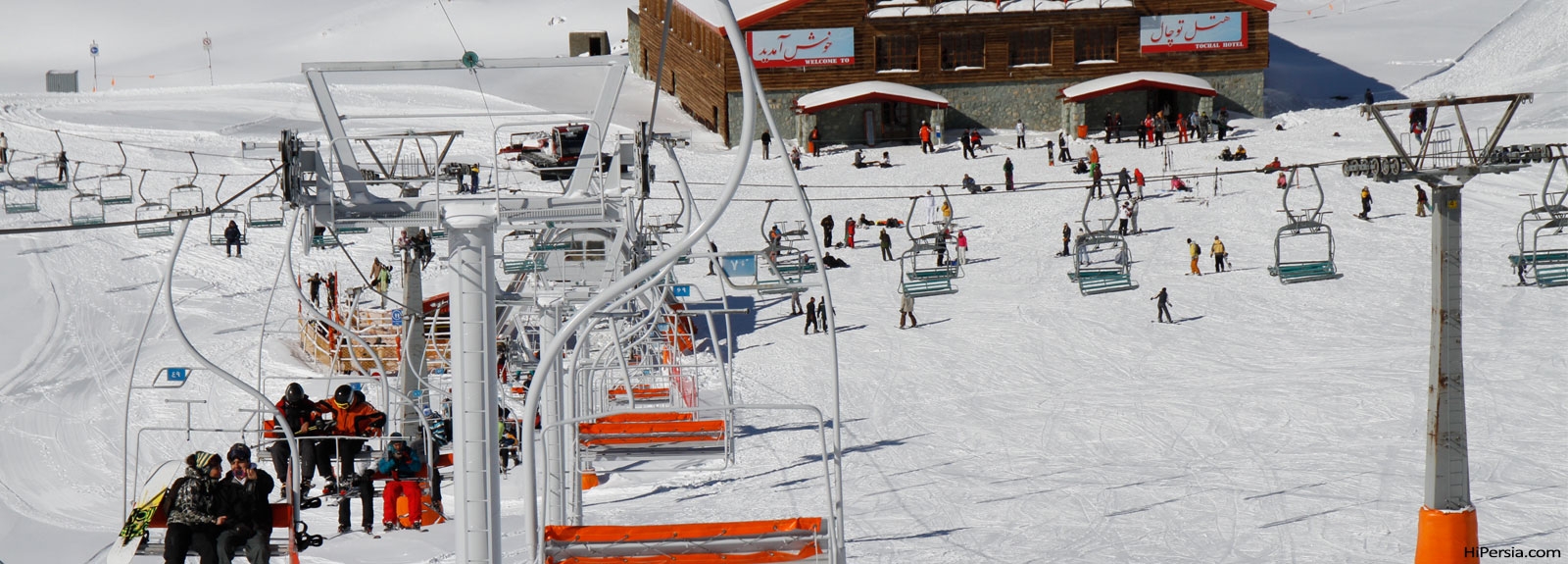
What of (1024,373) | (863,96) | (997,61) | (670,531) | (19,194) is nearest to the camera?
(670,531)

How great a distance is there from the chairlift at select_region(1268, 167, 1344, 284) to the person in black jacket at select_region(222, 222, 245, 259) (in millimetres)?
23050

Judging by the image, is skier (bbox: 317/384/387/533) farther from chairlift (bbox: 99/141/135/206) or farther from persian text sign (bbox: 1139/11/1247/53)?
persian text sign (bbox: 1139/11/1247/53)

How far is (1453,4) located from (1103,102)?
3025 cm

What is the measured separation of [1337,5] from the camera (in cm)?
7950

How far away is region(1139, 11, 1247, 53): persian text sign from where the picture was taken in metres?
54.3

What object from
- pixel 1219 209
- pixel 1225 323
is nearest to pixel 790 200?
pixel 1219 209

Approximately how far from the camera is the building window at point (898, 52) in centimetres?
5425

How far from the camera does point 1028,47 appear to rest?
181ft

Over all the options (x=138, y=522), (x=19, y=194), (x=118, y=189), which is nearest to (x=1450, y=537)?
(x=138, y=522)

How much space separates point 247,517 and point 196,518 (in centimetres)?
33

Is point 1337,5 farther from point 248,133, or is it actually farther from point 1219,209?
point 248,133

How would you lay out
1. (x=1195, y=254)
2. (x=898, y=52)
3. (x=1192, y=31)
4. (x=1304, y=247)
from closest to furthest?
(x=1195, y=254) → (x=1304, y=247) → (x=898, y=52) → (x=1192, y=31)

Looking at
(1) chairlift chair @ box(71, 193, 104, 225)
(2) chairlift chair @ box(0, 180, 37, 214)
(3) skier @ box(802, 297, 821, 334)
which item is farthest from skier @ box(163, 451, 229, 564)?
(2) chairlift chair @ box(0, 180, 37, 214)

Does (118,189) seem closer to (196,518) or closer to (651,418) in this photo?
(651,418)
